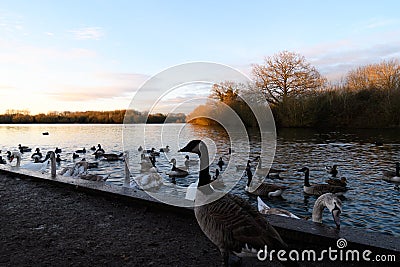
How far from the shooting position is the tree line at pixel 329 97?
4647cm

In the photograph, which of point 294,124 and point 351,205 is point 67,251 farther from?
point 294,124

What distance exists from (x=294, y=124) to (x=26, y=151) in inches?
1554

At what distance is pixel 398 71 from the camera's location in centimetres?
4759

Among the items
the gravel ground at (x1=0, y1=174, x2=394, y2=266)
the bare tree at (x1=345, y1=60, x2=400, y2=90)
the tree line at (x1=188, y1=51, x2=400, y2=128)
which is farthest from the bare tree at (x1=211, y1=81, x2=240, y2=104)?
the bare tree at (x1=345, y1=60, x2=400, y2=90)

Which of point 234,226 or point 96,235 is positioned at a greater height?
point 234,226

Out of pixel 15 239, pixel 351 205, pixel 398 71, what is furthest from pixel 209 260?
pixel 398 71

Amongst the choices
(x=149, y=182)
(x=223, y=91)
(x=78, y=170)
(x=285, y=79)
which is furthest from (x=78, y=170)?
(x=285, y=79)

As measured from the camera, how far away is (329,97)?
51156 millimetres

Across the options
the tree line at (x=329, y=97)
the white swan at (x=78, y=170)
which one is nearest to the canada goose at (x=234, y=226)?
the white swan at (x=78, y=170)

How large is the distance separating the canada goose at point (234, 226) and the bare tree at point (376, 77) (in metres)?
53.8

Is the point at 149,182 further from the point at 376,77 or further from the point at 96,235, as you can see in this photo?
the point at 376,77

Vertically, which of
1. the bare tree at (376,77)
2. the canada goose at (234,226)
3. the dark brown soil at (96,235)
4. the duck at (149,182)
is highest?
the bare tree at (376,77)

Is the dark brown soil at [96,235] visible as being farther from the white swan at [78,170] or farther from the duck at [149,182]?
the white swan at [78,170]

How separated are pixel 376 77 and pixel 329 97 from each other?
27.9 feet
